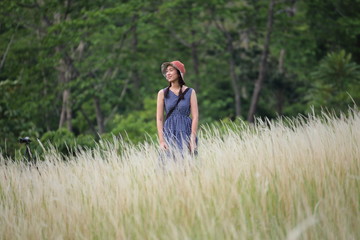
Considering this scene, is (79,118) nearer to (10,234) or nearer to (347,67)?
(347,67)

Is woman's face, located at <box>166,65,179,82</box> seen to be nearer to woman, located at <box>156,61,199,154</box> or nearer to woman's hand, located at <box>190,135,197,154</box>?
woman, located at <box>156,61,199,154</box>

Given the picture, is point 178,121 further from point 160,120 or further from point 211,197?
point 211,197

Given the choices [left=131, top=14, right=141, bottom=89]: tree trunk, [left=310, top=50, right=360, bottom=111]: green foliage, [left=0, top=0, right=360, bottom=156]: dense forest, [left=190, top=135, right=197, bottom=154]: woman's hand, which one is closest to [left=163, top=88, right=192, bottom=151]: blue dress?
[left=190, top=135, right=197, bottom=154]: woman's hand

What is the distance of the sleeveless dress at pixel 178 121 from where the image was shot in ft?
17.0

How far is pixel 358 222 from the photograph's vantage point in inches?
127

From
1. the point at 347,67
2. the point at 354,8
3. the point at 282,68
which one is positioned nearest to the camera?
the point at 347,67

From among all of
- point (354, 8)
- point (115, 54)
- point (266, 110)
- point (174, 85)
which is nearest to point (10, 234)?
point (174, 85)

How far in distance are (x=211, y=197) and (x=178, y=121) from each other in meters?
1.54

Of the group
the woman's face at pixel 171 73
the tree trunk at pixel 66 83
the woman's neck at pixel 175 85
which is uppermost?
the woman's face at pixel 171 73

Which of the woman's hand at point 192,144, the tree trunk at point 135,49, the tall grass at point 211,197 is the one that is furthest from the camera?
the tree trunk at point 135,49

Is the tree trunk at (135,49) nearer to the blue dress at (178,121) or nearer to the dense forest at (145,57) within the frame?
the dense forest at (145,57)

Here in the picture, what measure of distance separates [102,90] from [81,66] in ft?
3.92

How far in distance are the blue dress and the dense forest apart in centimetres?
477

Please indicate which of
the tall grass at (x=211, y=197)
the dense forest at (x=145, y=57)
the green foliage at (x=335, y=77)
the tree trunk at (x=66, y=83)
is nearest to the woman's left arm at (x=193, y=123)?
the tall grass at (x=211, y=197)
